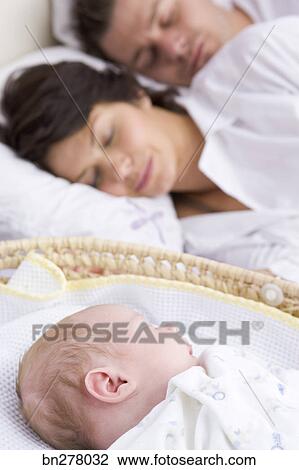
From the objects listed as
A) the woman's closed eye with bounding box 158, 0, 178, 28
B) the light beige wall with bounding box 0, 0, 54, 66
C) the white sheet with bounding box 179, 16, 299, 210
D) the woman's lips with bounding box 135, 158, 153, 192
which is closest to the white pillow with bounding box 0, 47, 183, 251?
the woman's lips with bounding box 135, 158, 153, 192

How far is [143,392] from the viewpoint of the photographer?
650mm

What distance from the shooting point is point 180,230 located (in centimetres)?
111

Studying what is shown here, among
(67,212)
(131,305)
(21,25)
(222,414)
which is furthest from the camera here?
(21,25)

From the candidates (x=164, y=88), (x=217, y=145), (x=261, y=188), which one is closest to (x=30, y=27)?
(x=164, y=88)

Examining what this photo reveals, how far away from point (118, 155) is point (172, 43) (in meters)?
0.29

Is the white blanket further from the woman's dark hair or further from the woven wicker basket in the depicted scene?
the woman's dark hair

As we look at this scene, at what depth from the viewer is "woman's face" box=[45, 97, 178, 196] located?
108 centimetres

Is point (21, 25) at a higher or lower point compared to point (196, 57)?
higher

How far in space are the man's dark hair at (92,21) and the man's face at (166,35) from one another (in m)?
0.01

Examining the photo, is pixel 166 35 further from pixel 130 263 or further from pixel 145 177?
pixel 130 263

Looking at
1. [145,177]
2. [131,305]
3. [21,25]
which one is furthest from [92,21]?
[131,305]

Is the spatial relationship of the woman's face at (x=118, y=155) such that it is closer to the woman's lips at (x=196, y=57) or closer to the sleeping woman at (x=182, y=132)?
the sleeping woman at (x=182, y=132)

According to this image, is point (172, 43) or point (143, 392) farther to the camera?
point (172, 43)

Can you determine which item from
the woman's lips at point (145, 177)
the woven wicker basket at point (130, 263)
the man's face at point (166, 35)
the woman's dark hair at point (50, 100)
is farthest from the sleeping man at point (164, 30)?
the woven wicker basket at point (130, 263)
